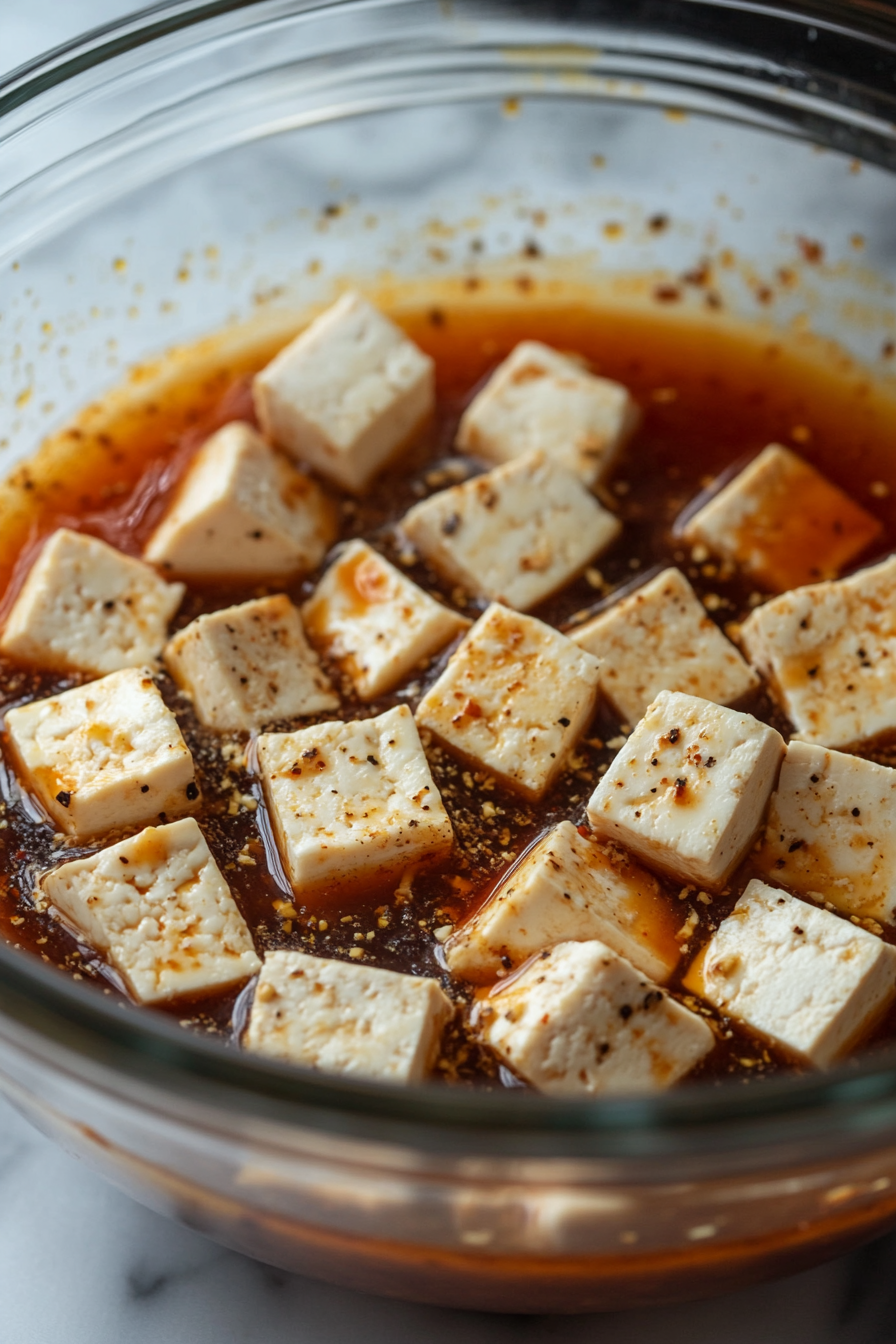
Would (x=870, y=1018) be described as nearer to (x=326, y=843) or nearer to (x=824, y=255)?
(x=326, y=843)

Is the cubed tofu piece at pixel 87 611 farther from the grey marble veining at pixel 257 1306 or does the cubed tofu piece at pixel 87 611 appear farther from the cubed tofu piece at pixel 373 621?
the grey marble veining at pixel 257 1306

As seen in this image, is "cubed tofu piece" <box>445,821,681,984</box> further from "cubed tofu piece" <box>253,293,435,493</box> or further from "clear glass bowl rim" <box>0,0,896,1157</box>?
"cubed tofu piece" <box>253,293,435,493</box>

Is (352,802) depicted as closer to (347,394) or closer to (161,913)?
(161,913)

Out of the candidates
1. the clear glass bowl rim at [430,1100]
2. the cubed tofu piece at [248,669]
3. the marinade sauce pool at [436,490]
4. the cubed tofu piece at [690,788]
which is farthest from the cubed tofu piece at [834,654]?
the clear glass bowl rim at [430,1100]

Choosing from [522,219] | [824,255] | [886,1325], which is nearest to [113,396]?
[522,219]

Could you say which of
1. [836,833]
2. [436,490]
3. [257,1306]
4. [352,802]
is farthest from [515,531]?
[257,1306]

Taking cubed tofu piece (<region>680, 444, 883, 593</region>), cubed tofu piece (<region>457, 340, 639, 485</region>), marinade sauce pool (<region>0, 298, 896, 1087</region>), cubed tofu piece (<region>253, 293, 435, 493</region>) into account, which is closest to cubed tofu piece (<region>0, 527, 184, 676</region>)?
marinade sauce pool (<region>0, 298, 896, 1087</region>)
